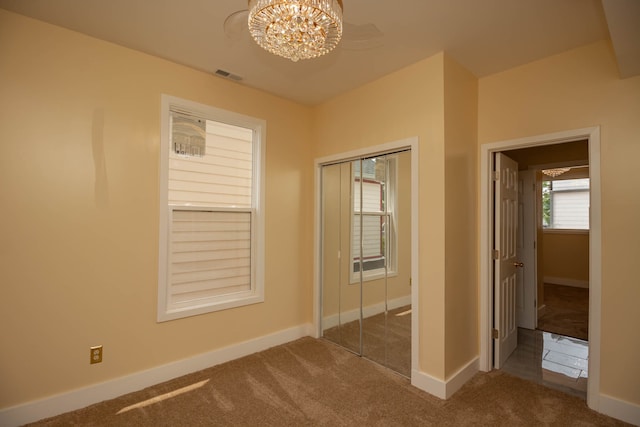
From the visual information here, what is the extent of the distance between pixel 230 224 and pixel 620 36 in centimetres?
314

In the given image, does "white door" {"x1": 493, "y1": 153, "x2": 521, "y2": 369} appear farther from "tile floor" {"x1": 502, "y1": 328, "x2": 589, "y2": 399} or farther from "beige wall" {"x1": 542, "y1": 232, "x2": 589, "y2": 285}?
"beige wall" {"x1": 542, "y1": 232, "x2": 589, "y2": 285}

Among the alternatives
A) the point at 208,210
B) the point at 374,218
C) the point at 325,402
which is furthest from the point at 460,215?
the point at 208,210

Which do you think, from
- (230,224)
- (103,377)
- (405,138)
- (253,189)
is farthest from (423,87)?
(103,377)

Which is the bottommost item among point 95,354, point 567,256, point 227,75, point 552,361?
point 552,361

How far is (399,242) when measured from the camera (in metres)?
2.87

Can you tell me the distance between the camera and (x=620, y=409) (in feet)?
7.04

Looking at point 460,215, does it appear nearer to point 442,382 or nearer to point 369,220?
point 369,220

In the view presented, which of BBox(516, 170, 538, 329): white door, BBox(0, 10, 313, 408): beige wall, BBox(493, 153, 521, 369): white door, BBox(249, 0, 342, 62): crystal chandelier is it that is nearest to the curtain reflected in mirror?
BBox(493, 153, 521, 369): white door

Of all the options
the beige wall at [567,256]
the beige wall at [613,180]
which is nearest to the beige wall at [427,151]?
the beige wall at [613,180]

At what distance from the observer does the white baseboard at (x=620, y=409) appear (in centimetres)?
209

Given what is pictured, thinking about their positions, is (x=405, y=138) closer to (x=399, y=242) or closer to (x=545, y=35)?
(x=399, y=242)

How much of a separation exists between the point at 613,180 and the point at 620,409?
1.58m

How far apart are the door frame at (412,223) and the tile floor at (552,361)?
1117 millimetres

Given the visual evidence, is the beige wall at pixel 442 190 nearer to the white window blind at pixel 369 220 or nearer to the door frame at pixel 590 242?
the door frame at pixel 590 242
